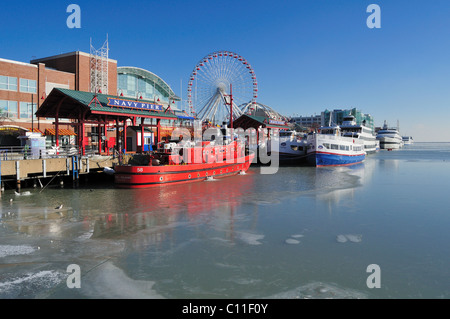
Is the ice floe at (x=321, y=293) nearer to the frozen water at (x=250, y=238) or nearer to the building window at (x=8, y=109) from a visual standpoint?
the frozen water at (x=250, y=238)

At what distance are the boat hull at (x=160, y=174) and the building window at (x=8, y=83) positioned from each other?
31436 mm

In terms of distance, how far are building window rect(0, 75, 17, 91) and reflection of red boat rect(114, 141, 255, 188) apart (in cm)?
2978

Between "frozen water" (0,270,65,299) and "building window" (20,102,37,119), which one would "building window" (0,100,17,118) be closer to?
"building window" (20,102,37,119)

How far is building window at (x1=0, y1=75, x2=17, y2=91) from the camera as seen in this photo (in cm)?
4578

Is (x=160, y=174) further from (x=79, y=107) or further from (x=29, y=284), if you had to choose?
(x=29, y=284)

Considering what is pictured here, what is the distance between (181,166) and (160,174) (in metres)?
2.20

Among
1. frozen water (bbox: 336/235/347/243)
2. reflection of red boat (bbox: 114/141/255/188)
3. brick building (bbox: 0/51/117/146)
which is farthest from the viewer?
brick building (bbox: 0/51/117/146)
